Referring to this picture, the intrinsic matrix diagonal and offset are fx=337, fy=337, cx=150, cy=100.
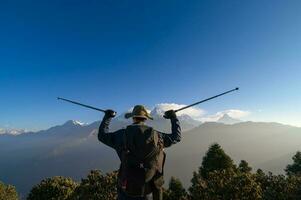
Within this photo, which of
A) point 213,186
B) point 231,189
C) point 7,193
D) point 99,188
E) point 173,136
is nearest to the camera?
point 173,136

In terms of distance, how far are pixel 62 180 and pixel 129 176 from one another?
1875 inches

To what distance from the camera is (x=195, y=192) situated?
1369 inches

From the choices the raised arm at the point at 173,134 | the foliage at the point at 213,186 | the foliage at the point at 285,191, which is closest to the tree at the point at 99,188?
the foliage at the point at 213,186

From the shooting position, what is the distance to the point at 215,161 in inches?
2174

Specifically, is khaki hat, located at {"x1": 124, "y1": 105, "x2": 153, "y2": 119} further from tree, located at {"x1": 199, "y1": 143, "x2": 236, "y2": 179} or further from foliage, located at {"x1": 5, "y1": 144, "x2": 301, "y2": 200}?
tree, located at {"x1": 199, "y1": 143, "x2": 236, "y2": 179}

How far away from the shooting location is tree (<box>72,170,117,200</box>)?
1542 inches

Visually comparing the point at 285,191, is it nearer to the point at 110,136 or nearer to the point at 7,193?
the point at 110,136

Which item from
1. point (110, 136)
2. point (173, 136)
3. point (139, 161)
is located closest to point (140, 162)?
point (139, 161)

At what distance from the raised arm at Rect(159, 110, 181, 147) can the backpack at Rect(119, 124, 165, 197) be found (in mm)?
380

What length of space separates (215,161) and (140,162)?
165ft

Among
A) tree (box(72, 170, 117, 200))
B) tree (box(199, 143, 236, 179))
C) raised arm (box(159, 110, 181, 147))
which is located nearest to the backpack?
raised arm (box(159, 110, 181, 147))

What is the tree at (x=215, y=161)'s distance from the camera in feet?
178

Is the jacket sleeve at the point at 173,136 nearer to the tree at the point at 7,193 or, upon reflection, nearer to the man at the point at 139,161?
the man at the point at 139,161

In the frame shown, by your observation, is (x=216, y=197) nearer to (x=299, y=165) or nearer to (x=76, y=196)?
(x=76, y=196)
